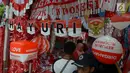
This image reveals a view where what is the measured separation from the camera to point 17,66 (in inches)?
115

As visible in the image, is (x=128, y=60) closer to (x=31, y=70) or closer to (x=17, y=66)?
(x=31, y=70)

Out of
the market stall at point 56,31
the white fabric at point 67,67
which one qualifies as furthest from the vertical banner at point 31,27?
the white fabric at point 67,67

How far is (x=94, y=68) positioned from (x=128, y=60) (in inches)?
13.4

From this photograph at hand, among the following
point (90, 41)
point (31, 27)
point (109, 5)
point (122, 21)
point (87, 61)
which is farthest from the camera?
point (31, 27)

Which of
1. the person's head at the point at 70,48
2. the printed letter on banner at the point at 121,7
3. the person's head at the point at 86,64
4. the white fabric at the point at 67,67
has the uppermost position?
the printed letter on banner at the point at 121,7

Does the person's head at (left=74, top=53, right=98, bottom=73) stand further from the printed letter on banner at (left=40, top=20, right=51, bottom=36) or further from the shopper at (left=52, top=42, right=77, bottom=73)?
the printed letter on banner at (left=40, top=20, right=51, bottom=36)

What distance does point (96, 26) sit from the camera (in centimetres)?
224

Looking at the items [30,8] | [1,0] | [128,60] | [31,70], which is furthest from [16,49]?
[128,60]

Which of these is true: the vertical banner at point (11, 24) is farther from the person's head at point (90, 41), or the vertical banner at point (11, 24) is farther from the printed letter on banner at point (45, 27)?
the person's head at point (90, 41)

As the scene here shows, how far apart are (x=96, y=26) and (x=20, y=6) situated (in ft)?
3.50

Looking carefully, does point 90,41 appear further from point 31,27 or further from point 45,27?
point 31,27

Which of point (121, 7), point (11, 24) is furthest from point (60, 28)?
point (11, 24)

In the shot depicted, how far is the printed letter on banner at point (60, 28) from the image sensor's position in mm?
2449

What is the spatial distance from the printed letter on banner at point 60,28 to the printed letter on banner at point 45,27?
12 centimetres
